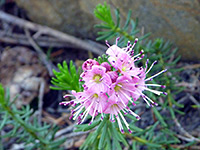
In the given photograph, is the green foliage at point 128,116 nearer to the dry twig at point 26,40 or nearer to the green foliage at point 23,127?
the green foliage at point 23,127

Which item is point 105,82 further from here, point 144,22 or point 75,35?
point 75,35

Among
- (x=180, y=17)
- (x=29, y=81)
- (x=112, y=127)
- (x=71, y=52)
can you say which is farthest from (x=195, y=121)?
(x=29, y=81)

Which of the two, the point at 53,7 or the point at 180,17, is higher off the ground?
the point at 53,7

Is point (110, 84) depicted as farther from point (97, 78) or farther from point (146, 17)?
point (146, 17)

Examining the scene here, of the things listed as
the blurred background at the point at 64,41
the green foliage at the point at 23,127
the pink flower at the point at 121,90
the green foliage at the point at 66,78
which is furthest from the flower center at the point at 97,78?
the blurred background at the point at 64,41

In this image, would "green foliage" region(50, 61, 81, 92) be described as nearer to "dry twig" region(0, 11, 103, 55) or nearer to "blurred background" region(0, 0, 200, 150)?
"blurred background" region(0, 0, 200, 150)

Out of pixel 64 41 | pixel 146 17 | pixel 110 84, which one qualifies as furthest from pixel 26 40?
pixel 110 84
